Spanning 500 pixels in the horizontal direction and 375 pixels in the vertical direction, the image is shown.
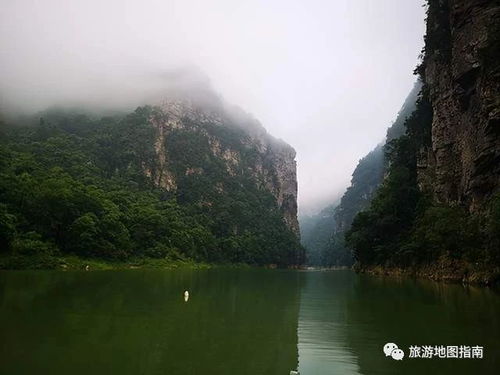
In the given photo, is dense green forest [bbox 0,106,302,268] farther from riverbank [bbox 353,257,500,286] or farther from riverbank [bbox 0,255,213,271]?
riverbank [bbox 353,257,500,286]

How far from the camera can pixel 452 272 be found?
4394 centimetres

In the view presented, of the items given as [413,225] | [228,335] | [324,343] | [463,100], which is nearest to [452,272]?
[463,100]

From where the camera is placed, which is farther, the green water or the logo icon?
the logo icon

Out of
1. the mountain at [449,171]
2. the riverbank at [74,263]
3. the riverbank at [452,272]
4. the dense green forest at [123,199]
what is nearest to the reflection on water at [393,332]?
the riverbank at [452,272]

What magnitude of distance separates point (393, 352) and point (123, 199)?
284 feet

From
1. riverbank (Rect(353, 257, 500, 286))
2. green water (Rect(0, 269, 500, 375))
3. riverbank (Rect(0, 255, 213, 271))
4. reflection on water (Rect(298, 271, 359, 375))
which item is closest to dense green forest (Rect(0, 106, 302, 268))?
riverbank (Rect(0, 255, 213, 271))

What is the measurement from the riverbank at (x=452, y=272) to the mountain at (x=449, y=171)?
0.38ft

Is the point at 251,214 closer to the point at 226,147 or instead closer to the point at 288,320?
the point at 226,147

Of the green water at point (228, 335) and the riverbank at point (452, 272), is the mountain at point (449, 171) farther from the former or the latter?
the green water at point (228, 335)

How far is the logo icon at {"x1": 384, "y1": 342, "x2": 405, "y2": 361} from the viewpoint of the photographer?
1206 cm

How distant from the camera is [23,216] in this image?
60.1m

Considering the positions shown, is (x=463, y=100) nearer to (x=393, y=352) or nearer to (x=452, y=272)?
(x=452, y=272)

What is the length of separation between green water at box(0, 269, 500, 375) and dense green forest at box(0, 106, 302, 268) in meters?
35.7

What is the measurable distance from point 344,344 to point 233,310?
8353mm
